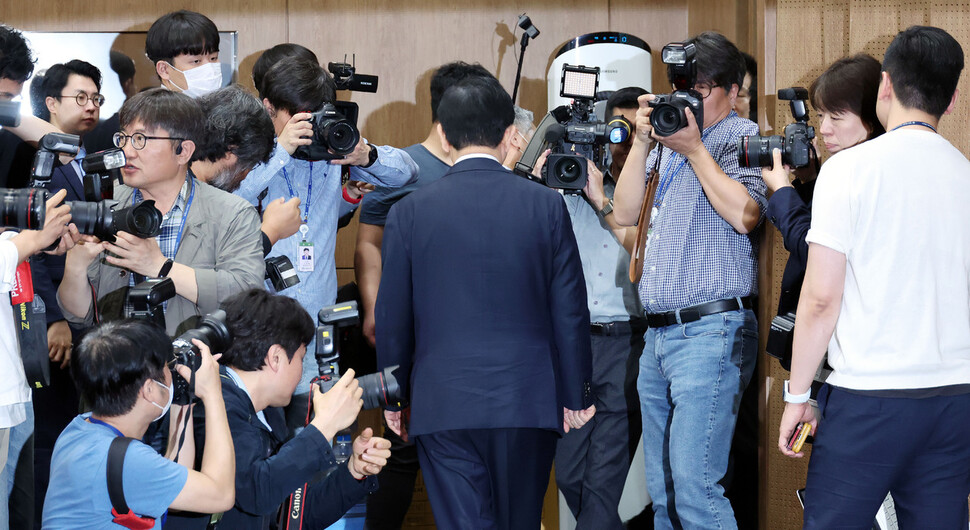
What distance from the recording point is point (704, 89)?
9.87ft

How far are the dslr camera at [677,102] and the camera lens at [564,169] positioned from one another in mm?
322

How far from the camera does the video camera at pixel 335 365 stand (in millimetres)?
2301

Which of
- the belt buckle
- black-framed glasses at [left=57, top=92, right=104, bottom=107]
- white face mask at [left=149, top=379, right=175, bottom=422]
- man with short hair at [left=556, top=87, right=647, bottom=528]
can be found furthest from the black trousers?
black-framed glasses at [left=57, top=92, right=104, bottom=107]

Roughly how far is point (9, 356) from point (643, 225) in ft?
6.04

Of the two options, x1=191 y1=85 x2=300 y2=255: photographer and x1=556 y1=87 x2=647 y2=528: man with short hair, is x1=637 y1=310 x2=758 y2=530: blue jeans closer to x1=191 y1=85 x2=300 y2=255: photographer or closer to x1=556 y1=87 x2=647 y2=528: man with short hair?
x1=556 y1=87 x2=647 y2=528: man with short hair

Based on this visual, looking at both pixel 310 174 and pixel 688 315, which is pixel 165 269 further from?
pixel 688 315

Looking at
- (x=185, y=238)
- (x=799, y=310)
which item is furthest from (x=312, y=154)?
(x=799, y=310)

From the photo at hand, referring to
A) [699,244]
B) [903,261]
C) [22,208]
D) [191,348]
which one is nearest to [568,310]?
[699,244]

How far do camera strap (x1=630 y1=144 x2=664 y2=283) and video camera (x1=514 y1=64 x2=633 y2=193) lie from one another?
0.16 meters

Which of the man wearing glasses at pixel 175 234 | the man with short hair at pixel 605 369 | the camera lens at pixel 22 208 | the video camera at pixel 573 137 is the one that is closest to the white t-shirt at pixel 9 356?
the camera lens at pixel 22 208

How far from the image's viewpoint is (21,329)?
8.39 ft

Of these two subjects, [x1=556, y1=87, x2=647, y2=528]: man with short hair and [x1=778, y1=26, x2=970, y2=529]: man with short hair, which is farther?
[x1=556, y1=87, x2=647, y2=528]: man with short hair

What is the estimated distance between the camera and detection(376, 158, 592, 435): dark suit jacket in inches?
94.7

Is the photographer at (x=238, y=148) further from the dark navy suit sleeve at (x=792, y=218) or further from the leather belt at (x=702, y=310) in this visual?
the dark navy suit sleeve at (x=792, y=218)
